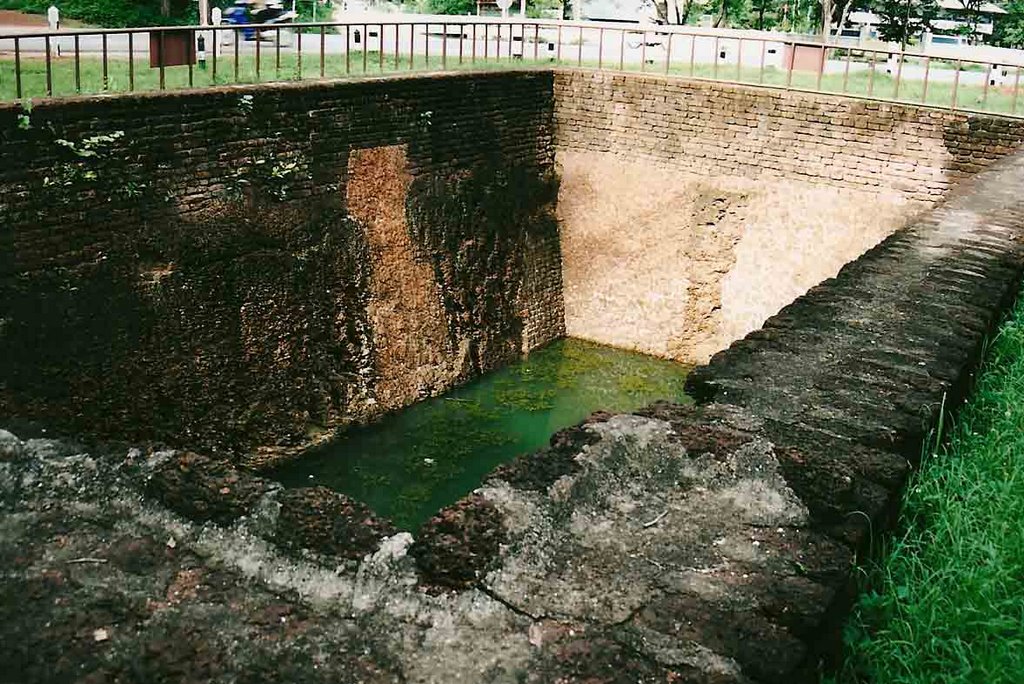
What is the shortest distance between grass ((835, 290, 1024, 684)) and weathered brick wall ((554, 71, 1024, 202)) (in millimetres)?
6840

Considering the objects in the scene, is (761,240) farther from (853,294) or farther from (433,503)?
(853,294)

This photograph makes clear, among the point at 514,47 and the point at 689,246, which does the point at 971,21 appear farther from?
the point at 689,246

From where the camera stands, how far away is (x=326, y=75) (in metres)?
9.52

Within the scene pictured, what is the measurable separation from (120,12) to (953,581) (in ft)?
49.2

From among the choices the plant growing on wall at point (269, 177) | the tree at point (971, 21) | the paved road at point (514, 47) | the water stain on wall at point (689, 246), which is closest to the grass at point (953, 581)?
the plant growing on wall at point (269, 177)

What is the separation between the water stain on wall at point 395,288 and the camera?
357 inches

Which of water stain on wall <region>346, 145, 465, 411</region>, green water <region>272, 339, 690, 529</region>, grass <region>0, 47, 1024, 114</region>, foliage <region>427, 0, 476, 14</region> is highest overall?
foliage <region>427, 0, 476, 14</region>

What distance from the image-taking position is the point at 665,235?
11.2 m

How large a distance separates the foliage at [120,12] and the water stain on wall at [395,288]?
A: 741 cm

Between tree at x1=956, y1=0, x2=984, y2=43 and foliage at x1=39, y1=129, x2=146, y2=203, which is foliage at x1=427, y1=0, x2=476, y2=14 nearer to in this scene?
tree at x1=956, y1=0, x2=984, y2=43

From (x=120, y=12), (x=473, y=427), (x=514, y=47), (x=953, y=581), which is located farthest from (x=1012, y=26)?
(x=953, y=581)

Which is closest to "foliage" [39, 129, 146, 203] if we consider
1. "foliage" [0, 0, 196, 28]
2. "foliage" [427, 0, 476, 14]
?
"foliage" [0, 0, 196, 28]

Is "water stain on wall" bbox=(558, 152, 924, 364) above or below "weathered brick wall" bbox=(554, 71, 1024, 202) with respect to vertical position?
below

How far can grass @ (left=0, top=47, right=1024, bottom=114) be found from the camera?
25.4 ft
